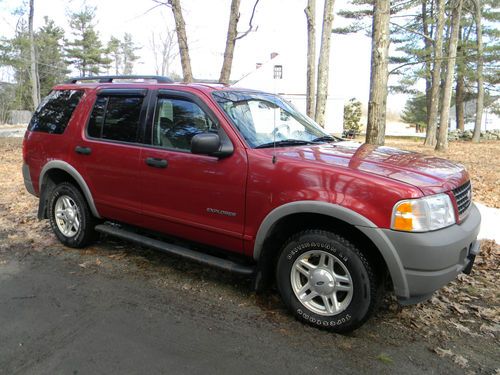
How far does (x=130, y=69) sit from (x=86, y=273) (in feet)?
266

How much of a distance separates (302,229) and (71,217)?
299 cm

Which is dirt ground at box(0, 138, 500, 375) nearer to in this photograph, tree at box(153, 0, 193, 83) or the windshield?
the windshield

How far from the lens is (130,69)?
262ft

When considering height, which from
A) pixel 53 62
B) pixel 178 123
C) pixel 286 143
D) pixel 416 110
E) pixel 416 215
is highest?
pixel 53 62

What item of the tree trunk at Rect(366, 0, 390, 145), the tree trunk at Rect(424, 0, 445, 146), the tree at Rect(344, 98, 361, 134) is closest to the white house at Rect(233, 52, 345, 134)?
the tree at Rect(344, 98, 361, 134)

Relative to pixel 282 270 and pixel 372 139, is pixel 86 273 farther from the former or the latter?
pixel 372 139

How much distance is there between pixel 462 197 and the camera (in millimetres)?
3424

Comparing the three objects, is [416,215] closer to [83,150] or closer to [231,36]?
[83,150]

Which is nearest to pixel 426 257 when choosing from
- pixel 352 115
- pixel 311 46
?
pixel 311 46

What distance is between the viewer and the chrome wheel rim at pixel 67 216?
5086 mm

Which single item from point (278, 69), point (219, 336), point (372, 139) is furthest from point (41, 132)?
point (278, 69)

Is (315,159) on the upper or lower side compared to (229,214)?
upper

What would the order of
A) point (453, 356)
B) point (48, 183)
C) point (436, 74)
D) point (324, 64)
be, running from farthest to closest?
point (436, 74) → point (324, 64) → point (48, 183) → point (453, 356)

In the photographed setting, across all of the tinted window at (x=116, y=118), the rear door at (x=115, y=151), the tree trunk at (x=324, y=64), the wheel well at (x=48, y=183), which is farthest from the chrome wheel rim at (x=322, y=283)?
the tree trunk at (x=324, y=64)
